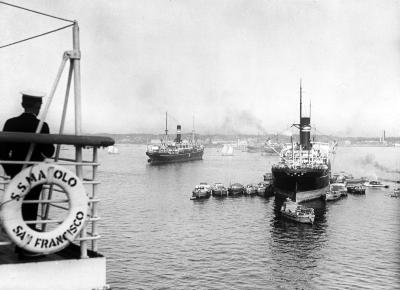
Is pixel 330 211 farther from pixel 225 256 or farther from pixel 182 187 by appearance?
pixel 182 187

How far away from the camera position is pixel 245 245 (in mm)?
41844

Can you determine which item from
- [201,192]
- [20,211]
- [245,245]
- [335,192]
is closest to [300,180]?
[335,192]

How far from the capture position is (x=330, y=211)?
60.2 meters

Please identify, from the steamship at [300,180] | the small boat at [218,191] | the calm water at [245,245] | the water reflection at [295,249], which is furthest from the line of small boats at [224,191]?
the water reflection at [295,249]

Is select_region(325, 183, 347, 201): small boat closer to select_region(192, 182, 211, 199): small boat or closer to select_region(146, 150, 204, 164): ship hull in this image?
select_region(192, 182, 211, 199): small boat

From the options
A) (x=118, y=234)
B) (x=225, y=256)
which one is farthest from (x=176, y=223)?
(x=225, y=256)

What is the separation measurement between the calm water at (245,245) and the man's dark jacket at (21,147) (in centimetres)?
2559

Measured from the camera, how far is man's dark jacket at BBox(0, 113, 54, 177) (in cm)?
596

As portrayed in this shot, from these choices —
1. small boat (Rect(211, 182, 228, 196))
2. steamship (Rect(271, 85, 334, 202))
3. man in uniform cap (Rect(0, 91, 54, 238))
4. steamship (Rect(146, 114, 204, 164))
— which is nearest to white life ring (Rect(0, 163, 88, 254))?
man in uniform cap (Rect(0, 91, 54, 238))

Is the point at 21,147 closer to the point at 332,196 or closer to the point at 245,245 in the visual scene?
the point at 245,245

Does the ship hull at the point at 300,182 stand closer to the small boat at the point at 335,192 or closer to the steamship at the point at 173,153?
the small boat at the point at 335,192

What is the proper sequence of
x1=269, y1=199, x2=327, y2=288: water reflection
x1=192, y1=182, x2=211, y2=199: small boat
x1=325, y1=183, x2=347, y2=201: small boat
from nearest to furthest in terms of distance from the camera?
x1=269, y1=199, x2=327, y2=288: water reflection < x1=325, y1=183, x2=347, y2=201: small boat < x1=192, y1=182, x2=211, y2=199: small boat

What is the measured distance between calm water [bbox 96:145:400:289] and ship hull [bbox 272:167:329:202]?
1.96 meters

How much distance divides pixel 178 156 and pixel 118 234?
11912 centimetres
